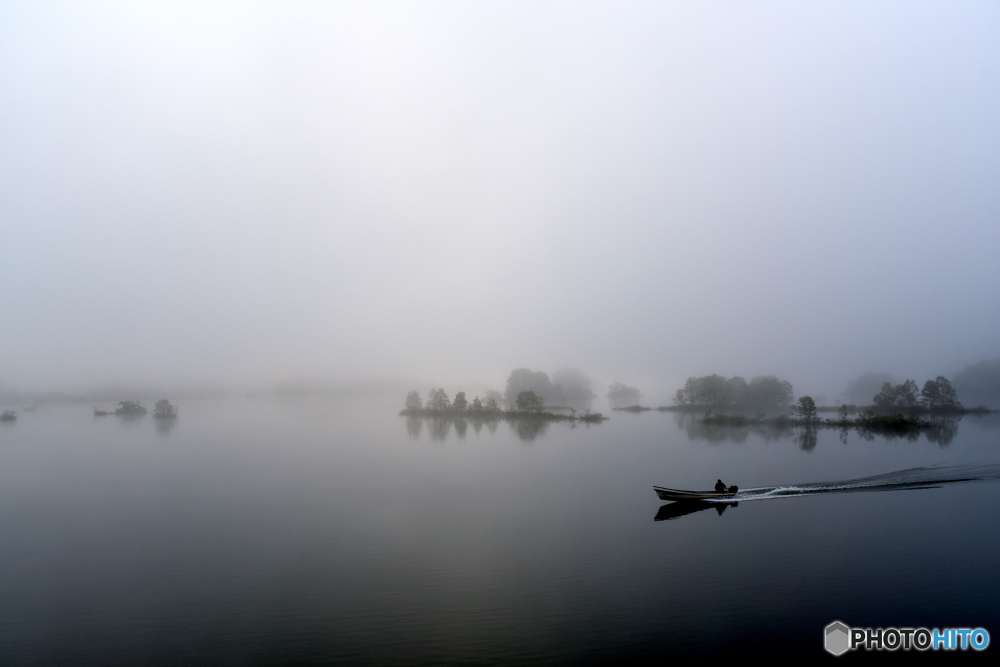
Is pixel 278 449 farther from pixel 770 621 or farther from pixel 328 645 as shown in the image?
pixel 770 621

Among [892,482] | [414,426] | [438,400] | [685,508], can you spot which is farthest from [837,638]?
[438,400]

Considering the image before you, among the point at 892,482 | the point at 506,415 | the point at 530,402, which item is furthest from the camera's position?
the point at 530,402

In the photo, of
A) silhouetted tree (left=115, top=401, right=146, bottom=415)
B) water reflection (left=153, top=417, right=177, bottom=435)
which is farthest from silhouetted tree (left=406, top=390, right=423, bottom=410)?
silhouetted tree (left=115, top=401, right=146, bottom=415)

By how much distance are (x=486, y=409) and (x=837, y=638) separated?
325 ft

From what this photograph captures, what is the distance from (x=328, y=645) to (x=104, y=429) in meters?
98.9

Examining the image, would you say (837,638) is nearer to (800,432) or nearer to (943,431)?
(800,432)

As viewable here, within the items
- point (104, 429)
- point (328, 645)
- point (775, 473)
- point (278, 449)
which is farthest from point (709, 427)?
point (104, 429)

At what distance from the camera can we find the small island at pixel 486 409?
107m

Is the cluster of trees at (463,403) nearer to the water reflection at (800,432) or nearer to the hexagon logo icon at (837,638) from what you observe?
the water reflection at (800,432)

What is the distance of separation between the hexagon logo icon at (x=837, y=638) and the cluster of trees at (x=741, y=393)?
106m

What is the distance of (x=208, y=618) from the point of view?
1786cm

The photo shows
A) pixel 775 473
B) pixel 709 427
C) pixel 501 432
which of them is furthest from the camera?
pixel 709 427

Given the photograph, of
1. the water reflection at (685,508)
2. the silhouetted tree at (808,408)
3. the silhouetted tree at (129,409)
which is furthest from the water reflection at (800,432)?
the silhouetted tree at (129,409)

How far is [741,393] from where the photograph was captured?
11819cm
